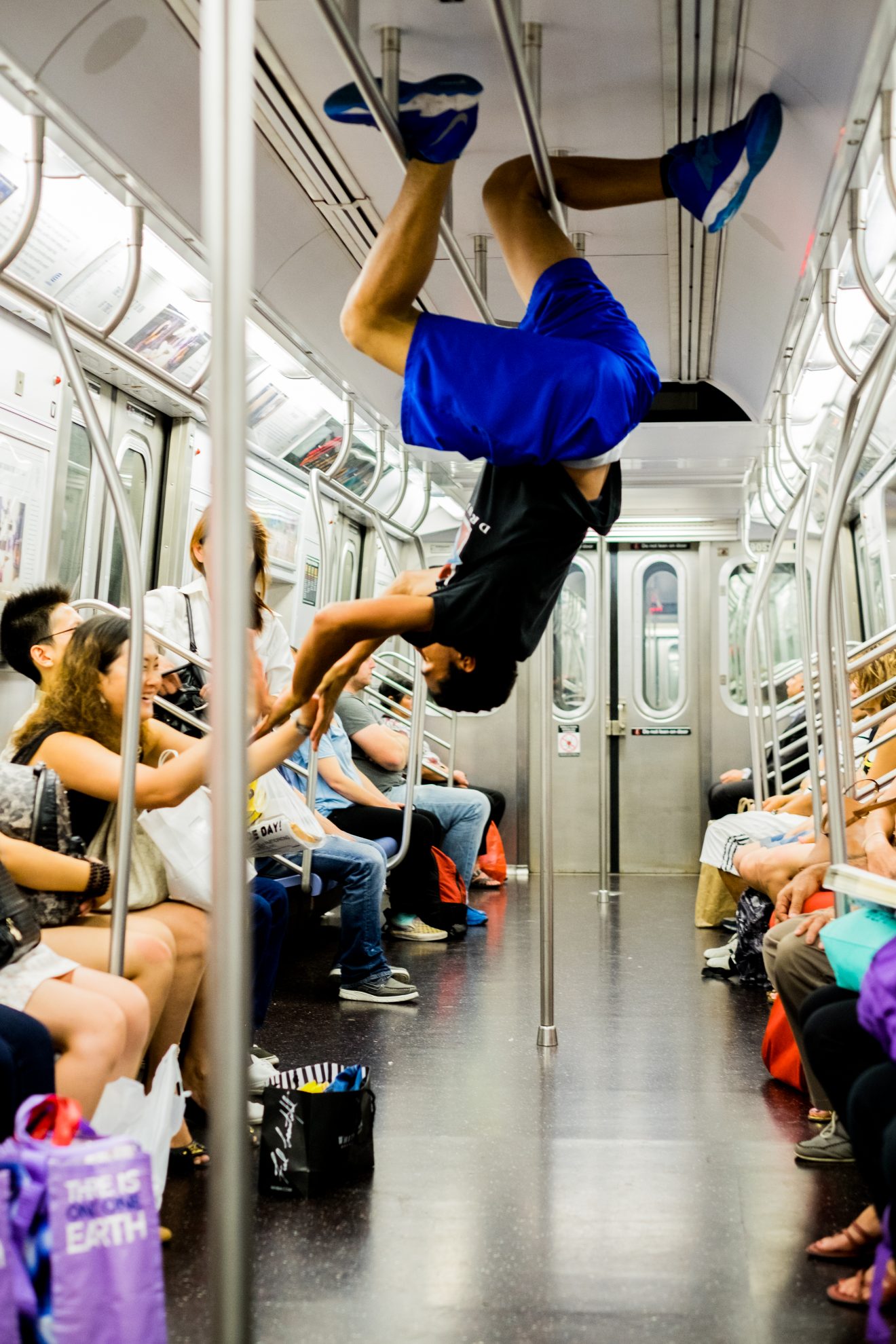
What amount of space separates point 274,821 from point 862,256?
2.22 meters

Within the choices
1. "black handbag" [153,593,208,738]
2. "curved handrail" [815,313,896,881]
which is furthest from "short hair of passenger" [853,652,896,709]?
"black handbag" [153,593,208,738]

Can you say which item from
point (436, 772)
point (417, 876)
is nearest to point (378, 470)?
point (417, 876)

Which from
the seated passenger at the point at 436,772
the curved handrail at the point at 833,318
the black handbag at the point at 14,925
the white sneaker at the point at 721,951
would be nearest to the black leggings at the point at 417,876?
the seated passenger at the point at 436,772

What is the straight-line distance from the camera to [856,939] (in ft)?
7.79

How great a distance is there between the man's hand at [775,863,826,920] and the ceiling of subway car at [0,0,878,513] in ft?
5.68

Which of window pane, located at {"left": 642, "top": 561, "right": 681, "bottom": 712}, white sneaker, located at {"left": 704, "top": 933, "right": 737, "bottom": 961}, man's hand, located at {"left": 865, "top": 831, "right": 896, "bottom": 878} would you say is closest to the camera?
man's hand, located at {"left": 865, "top": 831, "right": 896, "bottom": 878}

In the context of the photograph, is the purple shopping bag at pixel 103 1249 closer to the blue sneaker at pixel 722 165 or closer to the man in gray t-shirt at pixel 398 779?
the blue sneaker at pixel 722 165

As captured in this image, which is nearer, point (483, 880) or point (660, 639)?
point (483, 880)

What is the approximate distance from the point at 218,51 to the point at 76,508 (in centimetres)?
323

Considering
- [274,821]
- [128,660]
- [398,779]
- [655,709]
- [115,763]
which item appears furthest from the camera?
[655,709]

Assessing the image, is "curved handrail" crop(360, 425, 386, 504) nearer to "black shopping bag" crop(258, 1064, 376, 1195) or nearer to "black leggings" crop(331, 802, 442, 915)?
"black shopping bag" crop(258, 1064, 376, 1195)

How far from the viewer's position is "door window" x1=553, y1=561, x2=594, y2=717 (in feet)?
30.4

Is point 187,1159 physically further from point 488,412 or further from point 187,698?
point 488,412

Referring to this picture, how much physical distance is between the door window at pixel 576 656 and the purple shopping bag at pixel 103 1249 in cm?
772
